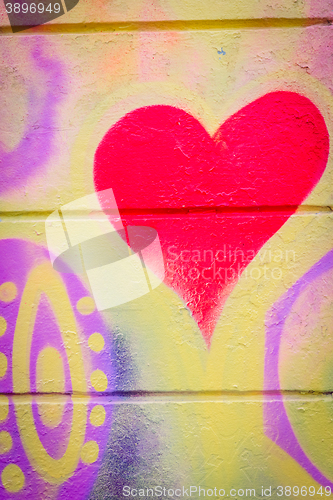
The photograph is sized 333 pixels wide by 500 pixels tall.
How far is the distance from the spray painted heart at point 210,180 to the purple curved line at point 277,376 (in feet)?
0.86

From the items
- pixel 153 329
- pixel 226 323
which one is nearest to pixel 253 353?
pixel 226 323

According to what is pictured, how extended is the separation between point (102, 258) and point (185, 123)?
76 cm

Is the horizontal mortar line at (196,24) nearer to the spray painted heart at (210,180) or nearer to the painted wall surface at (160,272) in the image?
the painted wall surface at (160,272)

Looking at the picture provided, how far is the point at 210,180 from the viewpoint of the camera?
4.47 ft

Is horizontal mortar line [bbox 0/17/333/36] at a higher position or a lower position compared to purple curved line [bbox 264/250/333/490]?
higher

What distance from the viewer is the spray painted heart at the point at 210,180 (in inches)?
53.4

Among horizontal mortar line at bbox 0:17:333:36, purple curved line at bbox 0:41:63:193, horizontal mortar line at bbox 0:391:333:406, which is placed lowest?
horizontal mortar line at bbox 0:391:333:406

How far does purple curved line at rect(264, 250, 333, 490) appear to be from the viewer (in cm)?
136

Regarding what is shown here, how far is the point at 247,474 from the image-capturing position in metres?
1.36

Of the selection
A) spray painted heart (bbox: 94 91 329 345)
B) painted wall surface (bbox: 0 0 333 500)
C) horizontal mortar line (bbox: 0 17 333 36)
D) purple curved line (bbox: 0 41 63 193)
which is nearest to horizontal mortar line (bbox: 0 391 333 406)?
painted wall surface (bbox: 0 0 333 500)

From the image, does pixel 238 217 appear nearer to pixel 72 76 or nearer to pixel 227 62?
pixel 227 62

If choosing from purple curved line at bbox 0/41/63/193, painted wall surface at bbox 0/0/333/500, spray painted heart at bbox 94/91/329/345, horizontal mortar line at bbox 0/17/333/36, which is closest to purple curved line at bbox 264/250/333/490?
painted wall surface at bbox 0/0/333/500

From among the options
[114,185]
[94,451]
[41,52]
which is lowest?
[94,451]

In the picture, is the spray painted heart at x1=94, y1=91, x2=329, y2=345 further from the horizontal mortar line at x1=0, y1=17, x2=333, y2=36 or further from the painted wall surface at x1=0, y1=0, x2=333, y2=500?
the horizontal mortar line at x1=0, y1=17, x2=333, y2=36
